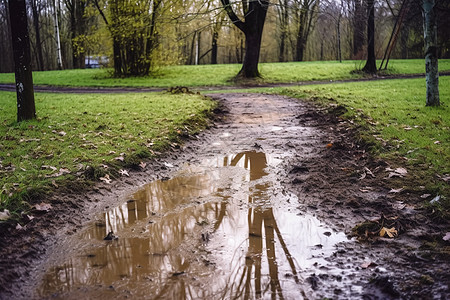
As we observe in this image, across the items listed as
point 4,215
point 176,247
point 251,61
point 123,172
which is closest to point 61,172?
point 123,172

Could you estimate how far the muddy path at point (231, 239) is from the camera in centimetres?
307

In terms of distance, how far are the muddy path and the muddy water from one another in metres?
0.01

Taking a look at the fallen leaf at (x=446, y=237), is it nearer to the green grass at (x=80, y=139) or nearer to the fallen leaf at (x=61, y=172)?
the green grass at (x=80, y=139)

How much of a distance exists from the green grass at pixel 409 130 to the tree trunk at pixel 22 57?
7474mm

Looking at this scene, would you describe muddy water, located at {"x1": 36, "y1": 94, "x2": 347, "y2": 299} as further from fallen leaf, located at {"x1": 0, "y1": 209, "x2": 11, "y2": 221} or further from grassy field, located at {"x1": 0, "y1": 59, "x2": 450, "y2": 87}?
grassy field, located at {"x1": 0, "y1": 59, "x2": 450, "y2": 87}

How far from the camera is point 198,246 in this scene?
3.77 meters

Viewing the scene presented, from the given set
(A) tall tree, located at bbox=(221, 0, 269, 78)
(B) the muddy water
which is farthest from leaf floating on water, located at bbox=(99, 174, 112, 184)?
(A) tall tree, located at bbox=(221, 0, 269, 78)

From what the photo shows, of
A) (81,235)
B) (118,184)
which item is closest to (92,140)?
(118,184)

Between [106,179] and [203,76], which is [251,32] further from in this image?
[106,179]

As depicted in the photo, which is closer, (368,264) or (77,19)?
(368,264)

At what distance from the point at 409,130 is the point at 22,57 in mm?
8480

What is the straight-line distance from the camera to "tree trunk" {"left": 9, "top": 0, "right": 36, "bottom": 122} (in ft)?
27.0

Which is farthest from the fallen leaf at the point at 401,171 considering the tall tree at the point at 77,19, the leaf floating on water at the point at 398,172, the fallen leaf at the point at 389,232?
the tall tree at the point at 77,19

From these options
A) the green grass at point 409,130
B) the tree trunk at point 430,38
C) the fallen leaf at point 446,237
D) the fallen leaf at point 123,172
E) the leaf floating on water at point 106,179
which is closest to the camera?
the fallen leaf at point 446,237
